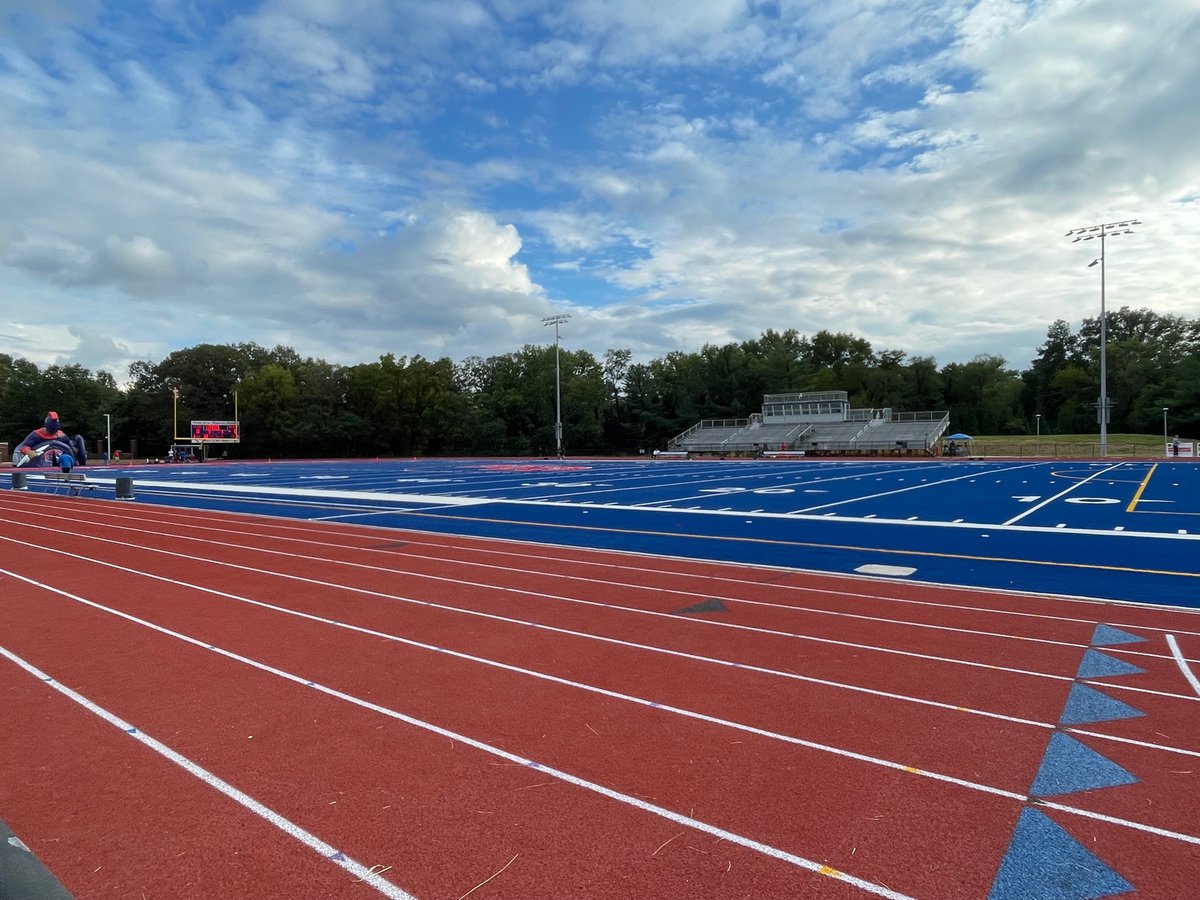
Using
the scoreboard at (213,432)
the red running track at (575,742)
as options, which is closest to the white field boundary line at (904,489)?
the red running track at (575,742)

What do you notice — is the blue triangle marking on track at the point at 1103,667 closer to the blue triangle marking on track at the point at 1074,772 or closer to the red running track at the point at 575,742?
the red running track at the point at 575,742

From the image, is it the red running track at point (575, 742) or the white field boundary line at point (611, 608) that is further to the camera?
the white field boundary line at point (611, 608)

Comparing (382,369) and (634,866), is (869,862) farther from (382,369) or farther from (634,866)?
(382,369)

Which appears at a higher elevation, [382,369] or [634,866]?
[382,369]

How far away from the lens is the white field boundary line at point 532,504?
14.7 meters

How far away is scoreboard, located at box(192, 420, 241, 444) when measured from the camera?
58.9 metres

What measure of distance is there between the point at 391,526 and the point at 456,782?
13335mm

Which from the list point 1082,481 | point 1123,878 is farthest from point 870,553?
point 1082,481

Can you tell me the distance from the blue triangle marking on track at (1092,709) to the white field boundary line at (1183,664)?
0.81 m

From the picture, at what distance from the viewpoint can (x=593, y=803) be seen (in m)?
3.94

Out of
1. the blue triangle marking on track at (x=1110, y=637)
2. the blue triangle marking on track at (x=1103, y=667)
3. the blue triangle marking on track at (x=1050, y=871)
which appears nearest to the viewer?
the blue triangle marking on track at (x=1050, y=871)

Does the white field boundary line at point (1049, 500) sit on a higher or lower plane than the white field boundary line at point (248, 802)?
lower

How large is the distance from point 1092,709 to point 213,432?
6544 centimetres

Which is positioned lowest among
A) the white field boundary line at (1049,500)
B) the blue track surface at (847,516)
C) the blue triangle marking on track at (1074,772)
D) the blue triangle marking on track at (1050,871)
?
the white field boundary line at (1049,500)
